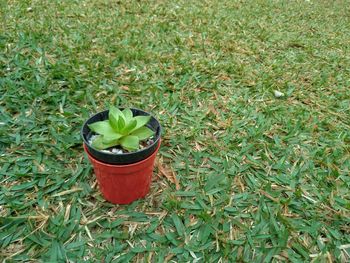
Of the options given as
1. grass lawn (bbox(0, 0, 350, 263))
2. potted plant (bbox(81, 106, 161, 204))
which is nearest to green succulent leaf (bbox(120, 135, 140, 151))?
potted plant (bbox(81, 106, 161, 204))

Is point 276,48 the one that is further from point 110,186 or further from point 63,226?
point 63,226

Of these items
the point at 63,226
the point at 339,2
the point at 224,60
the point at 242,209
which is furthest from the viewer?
the point at 339,2

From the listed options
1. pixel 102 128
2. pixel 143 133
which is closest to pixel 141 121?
pixel 143 133

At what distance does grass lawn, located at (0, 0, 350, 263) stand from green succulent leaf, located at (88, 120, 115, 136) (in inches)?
13.2

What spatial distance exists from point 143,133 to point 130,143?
78 mm

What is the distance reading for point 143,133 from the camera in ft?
3.77

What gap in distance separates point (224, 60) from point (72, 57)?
1.15 meters

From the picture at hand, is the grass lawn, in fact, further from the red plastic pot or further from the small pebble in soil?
the small pebble in soil

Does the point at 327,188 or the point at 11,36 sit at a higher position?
the point at 11,36

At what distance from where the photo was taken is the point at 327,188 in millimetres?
1392

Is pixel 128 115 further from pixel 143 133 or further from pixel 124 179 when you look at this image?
pixel 124 179

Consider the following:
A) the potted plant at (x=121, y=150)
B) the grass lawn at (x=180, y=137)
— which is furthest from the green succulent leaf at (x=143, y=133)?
the grass lawn at (x=180, y=137)

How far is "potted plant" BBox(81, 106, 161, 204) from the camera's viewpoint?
1.07 meters

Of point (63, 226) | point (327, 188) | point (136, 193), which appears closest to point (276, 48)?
point (327, 188)
